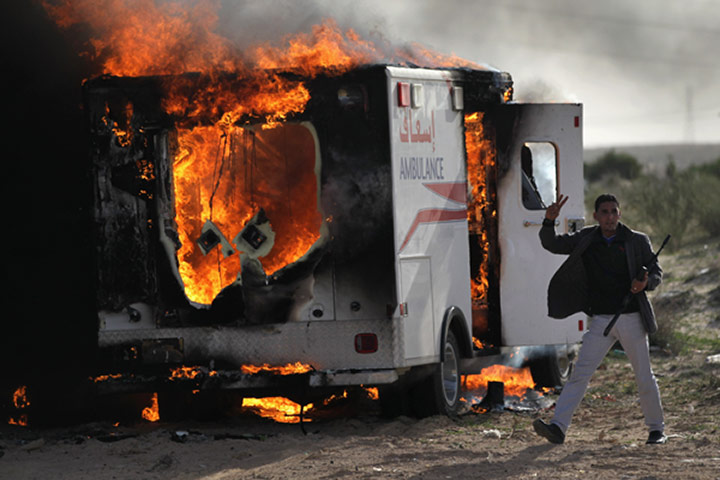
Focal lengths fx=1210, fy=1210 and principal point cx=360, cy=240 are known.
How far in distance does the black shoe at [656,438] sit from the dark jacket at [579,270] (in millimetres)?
719

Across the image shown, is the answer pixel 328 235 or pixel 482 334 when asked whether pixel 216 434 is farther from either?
pixel 482 334

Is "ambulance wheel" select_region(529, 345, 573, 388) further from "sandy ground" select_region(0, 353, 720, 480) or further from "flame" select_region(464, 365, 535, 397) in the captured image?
"sandy ground" select_region(0, 353, 720, 480)

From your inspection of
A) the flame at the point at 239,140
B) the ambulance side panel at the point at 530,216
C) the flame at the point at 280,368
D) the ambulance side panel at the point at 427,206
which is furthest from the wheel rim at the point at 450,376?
the flame at the point at 239,140

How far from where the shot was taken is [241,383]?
904cm

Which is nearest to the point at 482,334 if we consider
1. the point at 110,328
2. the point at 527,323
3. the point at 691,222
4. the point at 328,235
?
the point at 527,323

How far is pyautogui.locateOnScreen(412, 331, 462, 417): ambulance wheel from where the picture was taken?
9.66m

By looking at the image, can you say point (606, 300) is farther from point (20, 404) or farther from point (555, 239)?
point (20, 404)

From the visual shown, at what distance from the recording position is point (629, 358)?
8484mm

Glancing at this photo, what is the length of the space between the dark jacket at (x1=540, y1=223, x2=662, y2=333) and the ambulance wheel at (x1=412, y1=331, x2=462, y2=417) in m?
1.31

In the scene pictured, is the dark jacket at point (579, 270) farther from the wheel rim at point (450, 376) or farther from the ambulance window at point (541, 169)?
the ambulance window at point (541, 169)

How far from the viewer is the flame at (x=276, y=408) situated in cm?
1020

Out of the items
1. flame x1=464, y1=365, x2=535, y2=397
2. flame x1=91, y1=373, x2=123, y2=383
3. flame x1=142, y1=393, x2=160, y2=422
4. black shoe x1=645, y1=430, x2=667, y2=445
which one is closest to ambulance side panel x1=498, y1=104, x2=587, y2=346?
flame x1=464, y1=365, x2=535, y2=397

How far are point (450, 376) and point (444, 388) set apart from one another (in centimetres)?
23

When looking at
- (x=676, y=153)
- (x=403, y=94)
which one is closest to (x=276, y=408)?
(x=403, y=94)
